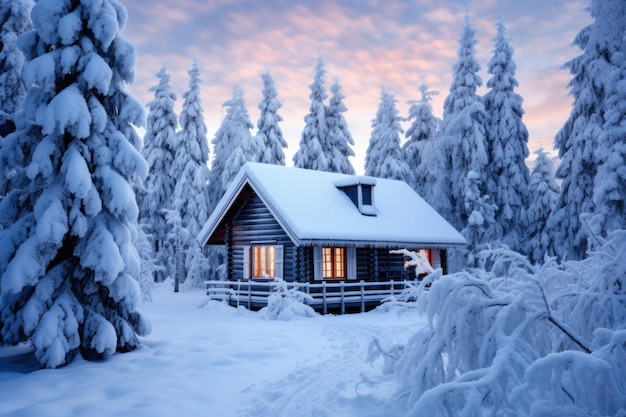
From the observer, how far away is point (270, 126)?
42656 mm

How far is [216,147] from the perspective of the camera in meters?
42.8

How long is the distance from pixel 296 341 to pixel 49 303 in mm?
5907

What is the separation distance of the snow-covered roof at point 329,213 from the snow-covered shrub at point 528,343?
13.5 metres

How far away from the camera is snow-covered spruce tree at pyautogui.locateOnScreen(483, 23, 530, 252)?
1328 inches

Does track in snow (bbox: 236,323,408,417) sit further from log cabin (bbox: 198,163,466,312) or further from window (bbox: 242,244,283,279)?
window (bbox: 242,244,283,279)

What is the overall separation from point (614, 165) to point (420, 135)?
946 inches

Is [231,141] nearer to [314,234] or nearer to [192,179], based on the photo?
[192,179]

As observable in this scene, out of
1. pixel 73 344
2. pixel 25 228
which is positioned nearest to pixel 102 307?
pixel 73 344

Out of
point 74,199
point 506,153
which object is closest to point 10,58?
point 74,199

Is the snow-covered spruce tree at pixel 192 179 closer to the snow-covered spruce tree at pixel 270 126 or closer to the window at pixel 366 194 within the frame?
the snow-covered spruce tree at pixel 270 126

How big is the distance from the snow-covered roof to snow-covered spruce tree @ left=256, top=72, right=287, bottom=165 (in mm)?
17054

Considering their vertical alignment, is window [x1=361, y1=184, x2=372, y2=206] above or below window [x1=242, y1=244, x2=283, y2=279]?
above

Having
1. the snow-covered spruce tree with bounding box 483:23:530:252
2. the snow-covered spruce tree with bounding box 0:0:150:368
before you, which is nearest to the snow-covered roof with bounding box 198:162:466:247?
the snow-covered spruce tree with bounding box 0:0:150:368

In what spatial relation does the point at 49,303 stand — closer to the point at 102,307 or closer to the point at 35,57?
the point at 102,307
